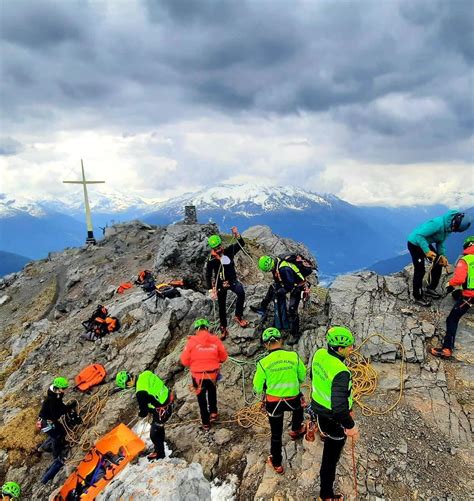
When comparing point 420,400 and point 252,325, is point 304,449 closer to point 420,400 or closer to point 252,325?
point 420,400

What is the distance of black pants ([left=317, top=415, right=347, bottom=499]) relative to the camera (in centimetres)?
617

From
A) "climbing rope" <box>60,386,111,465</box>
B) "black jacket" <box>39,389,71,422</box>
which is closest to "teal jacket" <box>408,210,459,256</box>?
"climbing rope" <box>60,386,111,465</box>

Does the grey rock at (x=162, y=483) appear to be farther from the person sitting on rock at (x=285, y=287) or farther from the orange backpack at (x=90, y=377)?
the orange backpack at (x=90, y=377)

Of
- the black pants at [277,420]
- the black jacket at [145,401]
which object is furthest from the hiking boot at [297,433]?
the black jacket at [145,401]

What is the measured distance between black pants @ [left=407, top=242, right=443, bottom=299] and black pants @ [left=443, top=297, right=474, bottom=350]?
2.61m

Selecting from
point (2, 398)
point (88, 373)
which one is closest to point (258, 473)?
point (88, 373)

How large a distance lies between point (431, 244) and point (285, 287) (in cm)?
599

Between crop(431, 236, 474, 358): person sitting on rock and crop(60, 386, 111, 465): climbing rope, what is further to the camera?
crop(60, 386, 111, 465): climbing rope

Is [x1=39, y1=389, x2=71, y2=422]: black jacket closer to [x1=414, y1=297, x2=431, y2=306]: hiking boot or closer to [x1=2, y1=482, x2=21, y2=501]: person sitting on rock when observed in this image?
[x1=2, y1=482, x2=21, y2=501]: person sitting on rock

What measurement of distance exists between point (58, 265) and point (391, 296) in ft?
129

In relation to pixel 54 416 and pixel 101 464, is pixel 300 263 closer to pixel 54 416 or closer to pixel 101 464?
pixel 101 464

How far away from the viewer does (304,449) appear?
8.07 metres

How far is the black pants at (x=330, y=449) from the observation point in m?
6.17

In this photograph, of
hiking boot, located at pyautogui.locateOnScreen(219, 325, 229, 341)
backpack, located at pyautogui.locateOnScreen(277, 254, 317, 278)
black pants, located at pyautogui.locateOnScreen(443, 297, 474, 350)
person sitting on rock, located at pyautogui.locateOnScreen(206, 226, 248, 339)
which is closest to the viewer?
black pants, located at pyautogui.locateOnScreen(443, 297, 474, 350)
